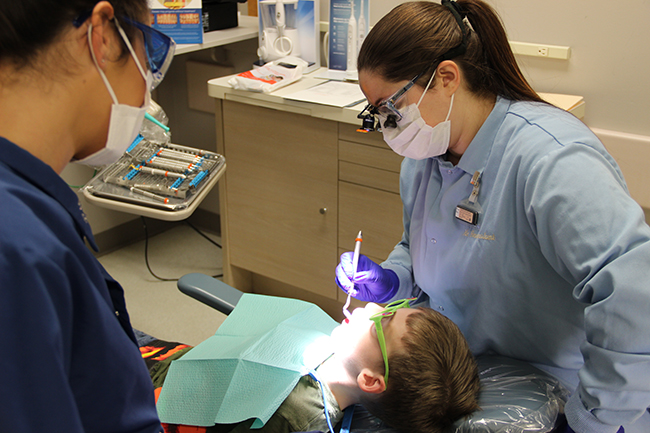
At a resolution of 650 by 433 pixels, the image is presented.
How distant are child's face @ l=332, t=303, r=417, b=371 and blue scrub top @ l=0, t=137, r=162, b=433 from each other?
63 cm

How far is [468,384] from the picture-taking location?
3.87 feet

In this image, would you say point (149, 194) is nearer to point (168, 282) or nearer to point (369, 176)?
point (369, 176)

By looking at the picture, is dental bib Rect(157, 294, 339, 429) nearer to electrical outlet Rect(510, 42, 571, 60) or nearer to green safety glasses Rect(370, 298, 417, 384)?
green safety glasses Rect(370, 298, 417, 384)

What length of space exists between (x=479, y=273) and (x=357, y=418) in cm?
48

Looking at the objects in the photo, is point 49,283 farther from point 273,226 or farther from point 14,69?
point 273,226

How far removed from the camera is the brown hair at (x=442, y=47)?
1169 millimetres

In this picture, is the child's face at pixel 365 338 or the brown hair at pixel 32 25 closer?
the brown hair at pixel 32 25

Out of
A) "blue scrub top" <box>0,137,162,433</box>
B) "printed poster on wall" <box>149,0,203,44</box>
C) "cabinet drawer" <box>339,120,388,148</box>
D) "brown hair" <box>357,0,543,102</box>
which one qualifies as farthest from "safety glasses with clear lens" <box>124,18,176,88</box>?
"printed poster on wall" <box>149,0,203,44</box>

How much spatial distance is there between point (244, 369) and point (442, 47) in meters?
0.90

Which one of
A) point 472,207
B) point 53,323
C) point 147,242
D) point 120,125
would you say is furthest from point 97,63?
point 147,242

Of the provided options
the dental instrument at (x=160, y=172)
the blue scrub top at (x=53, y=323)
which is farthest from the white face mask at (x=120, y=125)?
the dental instrument at (x=160, y=172)

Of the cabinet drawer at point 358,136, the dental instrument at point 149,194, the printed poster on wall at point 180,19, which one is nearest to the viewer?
the dental instrument at point 149,194

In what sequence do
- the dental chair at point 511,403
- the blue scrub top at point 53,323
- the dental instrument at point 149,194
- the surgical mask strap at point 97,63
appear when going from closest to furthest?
the blue scrub top at point 53,323, the surgical mask strap at point 97,63, the dental chair at point 511,403, the dental instrument at point 149,194

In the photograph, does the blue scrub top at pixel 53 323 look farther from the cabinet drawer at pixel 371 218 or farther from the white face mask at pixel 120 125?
the cabinet drawer at pixel 371 218
